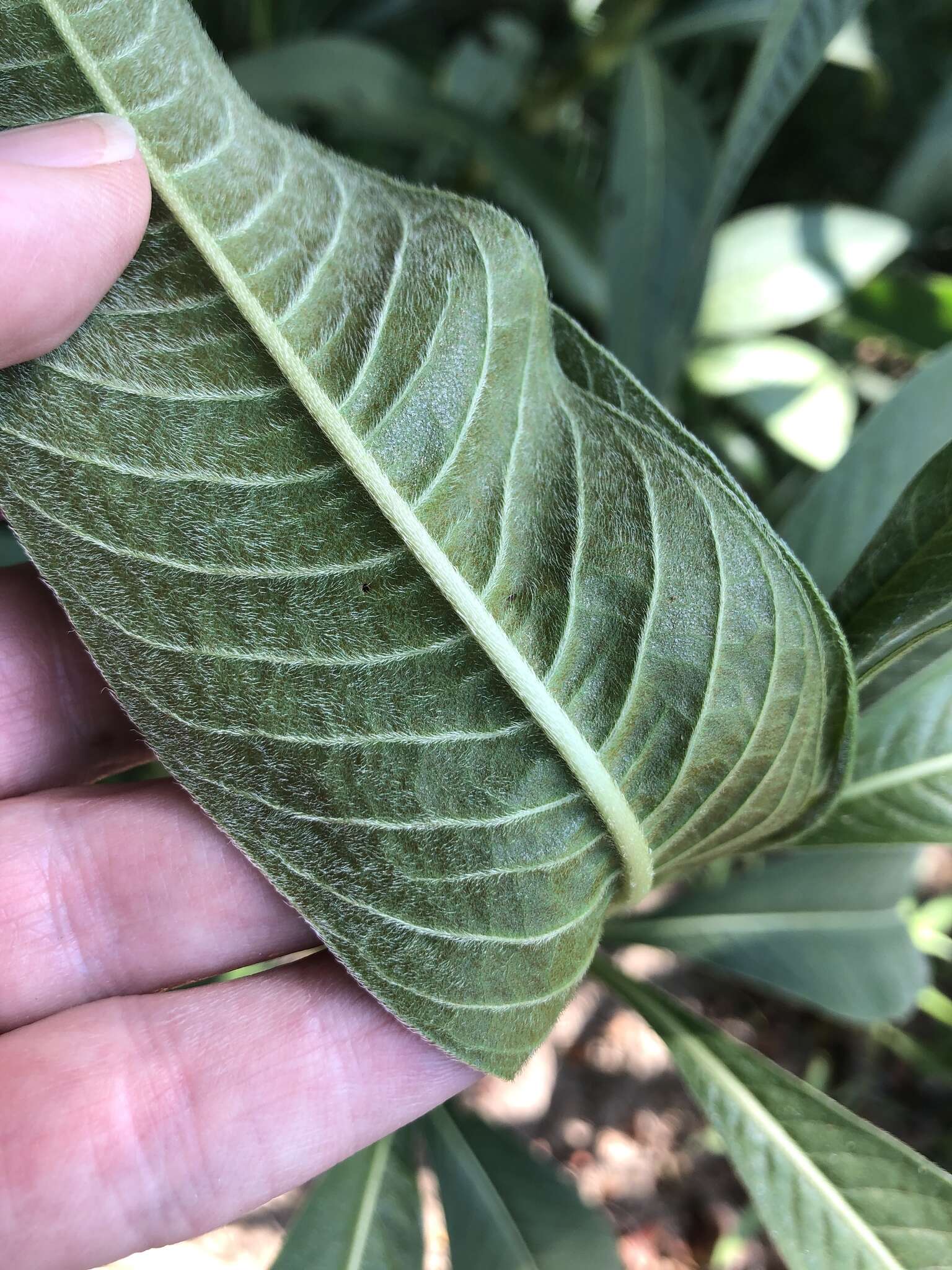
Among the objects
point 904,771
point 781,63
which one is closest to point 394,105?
point 781,63

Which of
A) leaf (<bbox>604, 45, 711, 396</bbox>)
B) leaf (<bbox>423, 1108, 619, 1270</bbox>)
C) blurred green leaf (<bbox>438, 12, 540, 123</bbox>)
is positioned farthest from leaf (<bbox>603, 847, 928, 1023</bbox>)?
blurred green leaf (<bbox>438, 12, 540, 123</bbox>)

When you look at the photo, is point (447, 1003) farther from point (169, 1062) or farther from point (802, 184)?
point (802, 184)

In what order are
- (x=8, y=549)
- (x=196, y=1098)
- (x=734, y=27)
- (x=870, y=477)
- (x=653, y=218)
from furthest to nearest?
(x=734, y=27) → (x=653, y=218) → (x=8, y=549) → (x=870, y=477) → (x=196, y=1098)

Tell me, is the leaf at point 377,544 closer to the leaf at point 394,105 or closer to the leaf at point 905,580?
the leaf at point 905,580

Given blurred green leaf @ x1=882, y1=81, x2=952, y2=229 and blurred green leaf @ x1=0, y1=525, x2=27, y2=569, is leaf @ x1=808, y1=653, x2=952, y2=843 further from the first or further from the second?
blurred green leaf @ x1=882, y1=81, x2=952, y2=229

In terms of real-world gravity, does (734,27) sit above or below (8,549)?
above

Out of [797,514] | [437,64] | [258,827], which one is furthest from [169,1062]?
[437,64]

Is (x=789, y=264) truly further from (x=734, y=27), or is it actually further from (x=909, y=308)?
(x=734, y=27)
